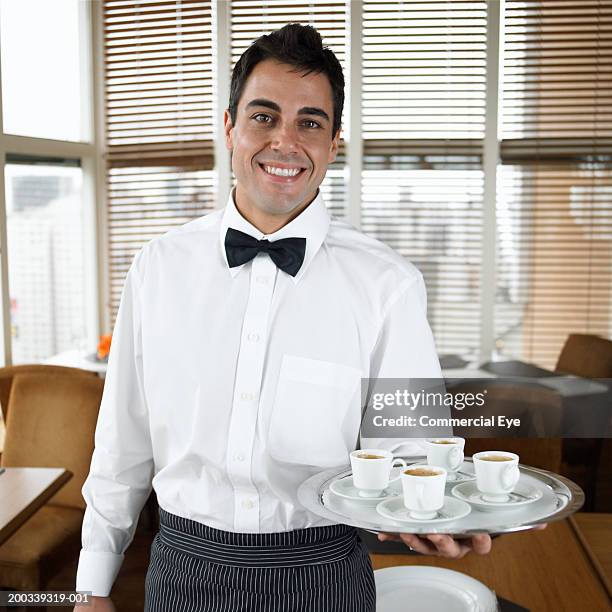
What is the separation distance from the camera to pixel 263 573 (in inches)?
51.3

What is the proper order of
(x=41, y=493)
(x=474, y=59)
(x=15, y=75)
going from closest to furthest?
(x=41, y=493) < (x=15, y=75) < (x=474, y=59)

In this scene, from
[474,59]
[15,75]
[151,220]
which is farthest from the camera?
[151,220]

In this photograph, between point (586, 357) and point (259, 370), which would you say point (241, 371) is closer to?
point (259, 370)

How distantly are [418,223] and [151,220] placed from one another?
5.23 feet

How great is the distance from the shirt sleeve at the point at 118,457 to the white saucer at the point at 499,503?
0.58 m

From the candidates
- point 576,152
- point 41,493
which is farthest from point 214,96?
point 41,493

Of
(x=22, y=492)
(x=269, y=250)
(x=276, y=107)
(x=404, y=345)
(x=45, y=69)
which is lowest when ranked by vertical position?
(x=22, y=492)

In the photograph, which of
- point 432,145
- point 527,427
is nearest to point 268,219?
point 527,427

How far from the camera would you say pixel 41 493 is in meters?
2.25

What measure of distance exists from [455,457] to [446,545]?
26 cm

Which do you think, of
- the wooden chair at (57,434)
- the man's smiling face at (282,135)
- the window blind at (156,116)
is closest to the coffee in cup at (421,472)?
the man's smiling face at (282,135)

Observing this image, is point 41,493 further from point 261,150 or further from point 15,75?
point 15,75

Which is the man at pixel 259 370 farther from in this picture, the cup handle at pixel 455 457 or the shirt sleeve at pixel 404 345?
the cup handle at pixel 455 457

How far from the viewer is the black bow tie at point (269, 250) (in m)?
1.39
